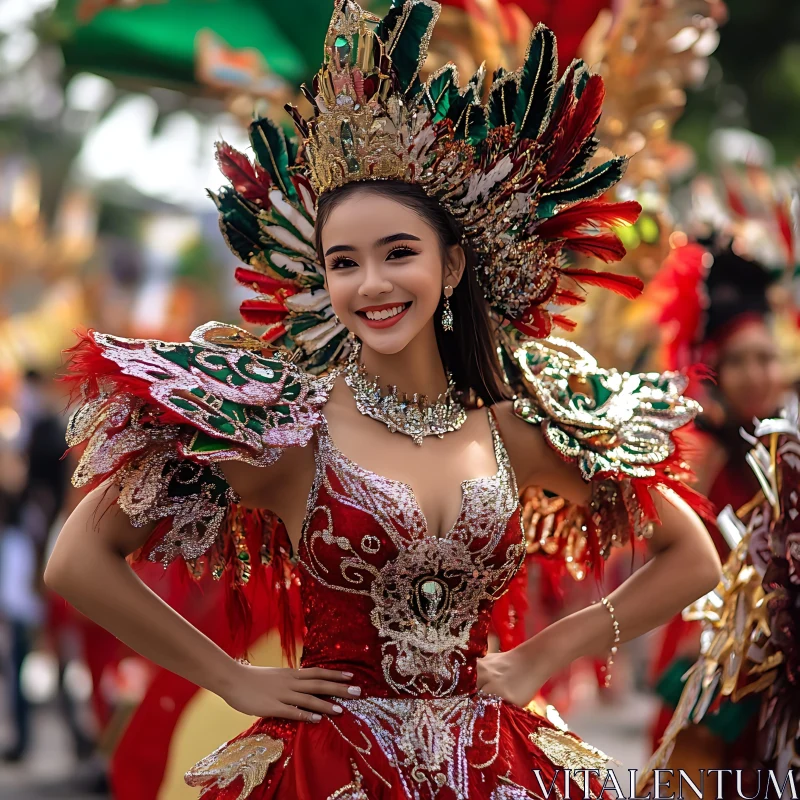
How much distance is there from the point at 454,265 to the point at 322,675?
901 mm

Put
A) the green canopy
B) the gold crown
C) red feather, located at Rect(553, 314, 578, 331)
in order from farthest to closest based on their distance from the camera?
the green canopy < red feather, located at Rect(553, 314, 578, 331) < the gold crown

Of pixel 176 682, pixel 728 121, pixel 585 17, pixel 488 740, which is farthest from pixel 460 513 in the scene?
pixel 728 121

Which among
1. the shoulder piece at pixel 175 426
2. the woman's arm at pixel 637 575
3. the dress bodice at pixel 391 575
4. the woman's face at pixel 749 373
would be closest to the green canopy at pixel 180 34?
the woman's face at pixel 749 373

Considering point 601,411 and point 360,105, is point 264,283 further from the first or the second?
point 601,411

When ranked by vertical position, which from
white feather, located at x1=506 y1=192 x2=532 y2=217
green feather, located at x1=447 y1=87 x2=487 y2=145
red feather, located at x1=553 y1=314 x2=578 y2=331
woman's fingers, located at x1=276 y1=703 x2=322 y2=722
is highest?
green feather, located at x1=447 y1=87 x2=487 y2=145

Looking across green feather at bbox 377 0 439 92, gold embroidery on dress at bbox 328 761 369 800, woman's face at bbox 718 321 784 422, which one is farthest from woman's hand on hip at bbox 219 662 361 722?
woman's face at bbox 718 321 784 422

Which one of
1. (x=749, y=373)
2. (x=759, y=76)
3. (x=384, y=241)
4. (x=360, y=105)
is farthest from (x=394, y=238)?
(x=759, y=76)

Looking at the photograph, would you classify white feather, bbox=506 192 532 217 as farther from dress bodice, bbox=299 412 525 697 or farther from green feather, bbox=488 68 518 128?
dress bodice, bbox=299 412 525 697

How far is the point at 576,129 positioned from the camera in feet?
9.89

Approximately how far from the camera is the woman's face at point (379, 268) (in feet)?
9.26

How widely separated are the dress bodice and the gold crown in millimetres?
538

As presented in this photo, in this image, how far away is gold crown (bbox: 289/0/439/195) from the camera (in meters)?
2.84

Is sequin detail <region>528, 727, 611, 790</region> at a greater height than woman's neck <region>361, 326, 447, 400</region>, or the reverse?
woman's neck <region>361, 326, 447, 400</region>

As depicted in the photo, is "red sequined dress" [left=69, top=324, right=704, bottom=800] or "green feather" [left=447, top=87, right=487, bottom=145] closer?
"red sequined dress" [left=69, top=324, right=704, bottom=800]
